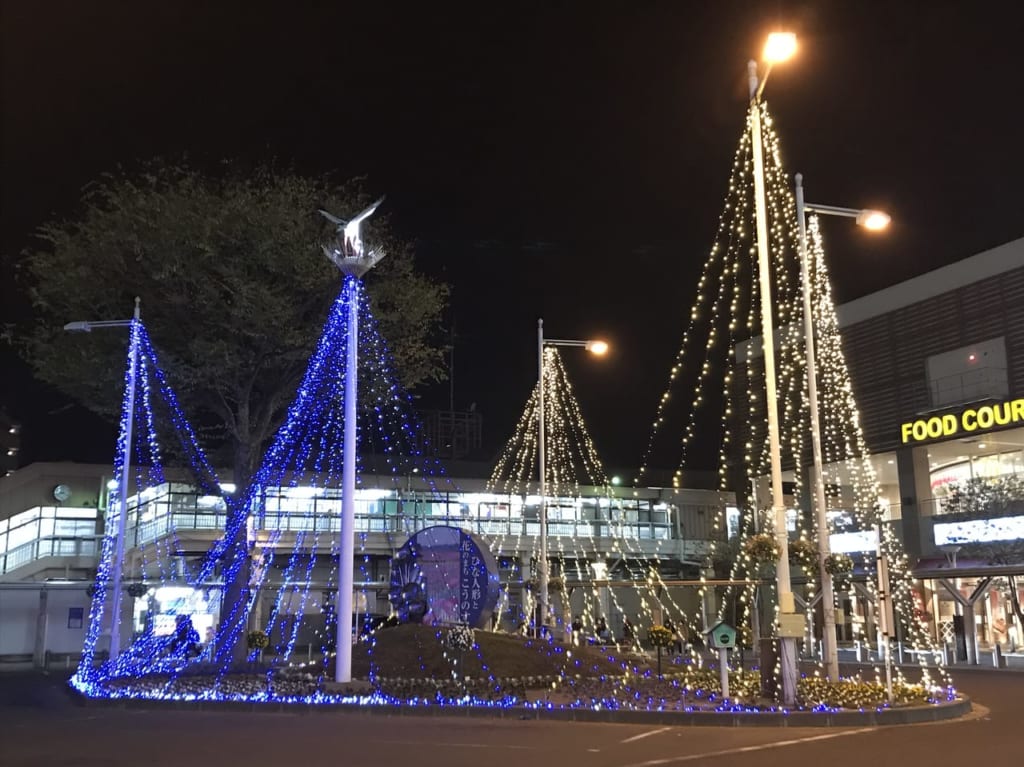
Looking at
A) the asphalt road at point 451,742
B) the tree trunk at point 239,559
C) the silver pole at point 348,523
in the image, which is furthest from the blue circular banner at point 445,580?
the asphalt road at point 451,742

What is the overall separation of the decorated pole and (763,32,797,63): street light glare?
732 centimetres

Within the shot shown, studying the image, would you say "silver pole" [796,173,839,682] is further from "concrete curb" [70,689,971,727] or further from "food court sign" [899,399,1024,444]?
"food court sign" [899,399,1024,444]

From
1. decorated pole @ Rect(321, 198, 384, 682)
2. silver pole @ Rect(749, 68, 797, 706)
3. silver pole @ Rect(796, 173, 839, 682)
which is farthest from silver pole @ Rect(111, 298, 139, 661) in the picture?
silver pole @ Rect(796, 173, 839, 682)

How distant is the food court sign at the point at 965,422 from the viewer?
27.2 meters

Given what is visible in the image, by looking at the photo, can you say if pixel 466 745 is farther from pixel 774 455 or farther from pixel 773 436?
pixel 773 436

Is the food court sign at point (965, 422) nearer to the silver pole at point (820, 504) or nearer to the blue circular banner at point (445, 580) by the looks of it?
the silver pole at point (820, 504)

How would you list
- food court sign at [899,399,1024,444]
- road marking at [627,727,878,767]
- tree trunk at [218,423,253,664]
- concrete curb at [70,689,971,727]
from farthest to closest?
food court sign at [899,399,1024,444], tree trunk at [218,423,253,664], concrete curb at [70,689,971,727], road marking at [627,727,878,767]

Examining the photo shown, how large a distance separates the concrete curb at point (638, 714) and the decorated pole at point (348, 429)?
153cm

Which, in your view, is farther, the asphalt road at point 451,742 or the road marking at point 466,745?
the road marking at point 466,745

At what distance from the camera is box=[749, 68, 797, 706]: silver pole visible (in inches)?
561

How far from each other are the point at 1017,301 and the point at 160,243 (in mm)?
24322

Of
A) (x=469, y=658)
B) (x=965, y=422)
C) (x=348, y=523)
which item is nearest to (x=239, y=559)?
(x=469, y=658)

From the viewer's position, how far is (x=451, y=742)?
11.8 metres

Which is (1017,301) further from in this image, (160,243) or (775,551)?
(160,243)
